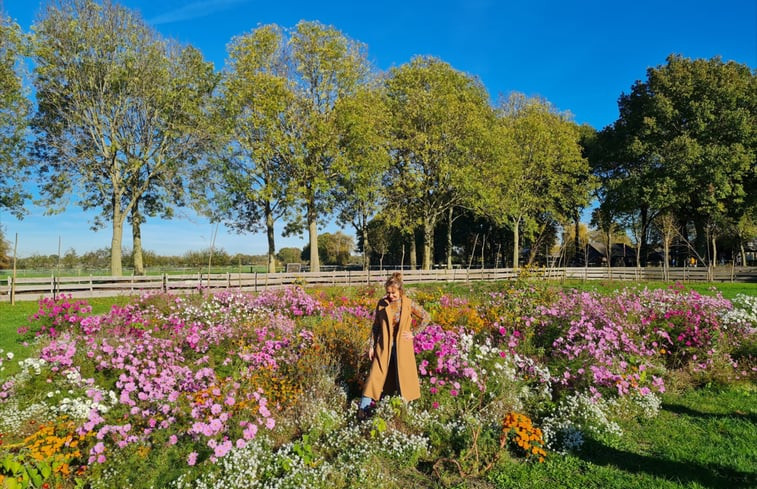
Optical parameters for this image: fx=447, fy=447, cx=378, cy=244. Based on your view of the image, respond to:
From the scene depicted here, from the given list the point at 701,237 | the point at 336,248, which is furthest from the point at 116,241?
the point at 336,248

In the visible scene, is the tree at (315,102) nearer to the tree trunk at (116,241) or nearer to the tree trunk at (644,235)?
the tree trunk at (116,241)

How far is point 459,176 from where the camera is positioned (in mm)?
27188

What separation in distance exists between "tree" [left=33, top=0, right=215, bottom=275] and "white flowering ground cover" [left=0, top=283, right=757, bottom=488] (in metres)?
17.7

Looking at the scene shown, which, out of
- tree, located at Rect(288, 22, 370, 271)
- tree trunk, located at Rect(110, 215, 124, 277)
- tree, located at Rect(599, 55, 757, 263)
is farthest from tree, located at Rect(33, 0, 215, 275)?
tree, located at Rect(599, 55, 757, 263)

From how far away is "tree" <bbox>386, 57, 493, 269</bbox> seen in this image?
27375 millimetres

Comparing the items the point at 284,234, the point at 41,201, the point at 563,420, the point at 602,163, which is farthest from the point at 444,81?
the point at 563,420

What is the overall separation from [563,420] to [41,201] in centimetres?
2465

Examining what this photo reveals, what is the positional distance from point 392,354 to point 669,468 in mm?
3015

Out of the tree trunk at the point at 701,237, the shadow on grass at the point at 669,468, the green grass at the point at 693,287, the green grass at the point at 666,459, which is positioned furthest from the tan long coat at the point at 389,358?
the tree trunk at the point at 701,237

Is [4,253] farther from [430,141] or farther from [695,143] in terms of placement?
[695,143]

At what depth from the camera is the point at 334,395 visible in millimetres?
5633

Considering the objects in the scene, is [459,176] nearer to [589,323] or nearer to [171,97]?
[171,97]

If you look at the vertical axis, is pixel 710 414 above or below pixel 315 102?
below

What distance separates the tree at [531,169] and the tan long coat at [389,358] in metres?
24.5
